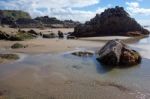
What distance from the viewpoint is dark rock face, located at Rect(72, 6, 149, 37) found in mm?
45812

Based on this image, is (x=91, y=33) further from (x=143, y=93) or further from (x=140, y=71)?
(x=143, y=93)

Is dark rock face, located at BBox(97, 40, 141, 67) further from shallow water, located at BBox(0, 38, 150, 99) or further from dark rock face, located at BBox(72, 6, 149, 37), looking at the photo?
dark rock face, located at BBox(72, 6, 149, 37)

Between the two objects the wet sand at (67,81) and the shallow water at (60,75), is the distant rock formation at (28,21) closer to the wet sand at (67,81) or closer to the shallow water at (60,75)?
A: the shallow water at (60,75)

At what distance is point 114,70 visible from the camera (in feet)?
51.5

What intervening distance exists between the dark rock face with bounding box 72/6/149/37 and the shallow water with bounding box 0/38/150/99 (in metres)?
27.3

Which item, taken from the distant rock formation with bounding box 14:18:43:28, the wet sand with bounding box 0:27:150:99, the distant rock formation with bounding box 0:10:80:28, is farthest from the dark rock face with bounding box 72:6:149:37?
the distant rock formation with bounding box 14:18:43:28

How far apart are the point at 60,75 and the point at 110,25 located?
34.4m

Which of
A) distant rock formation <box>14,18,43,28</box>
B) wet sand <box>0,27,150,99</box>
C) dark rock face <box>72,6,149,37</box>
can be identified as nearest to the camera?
wet sand <box>0,27,150,99</box>

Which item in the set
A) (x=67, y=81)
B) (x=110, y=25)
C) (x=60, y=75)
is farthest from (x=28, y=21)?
(x=67, y=81)

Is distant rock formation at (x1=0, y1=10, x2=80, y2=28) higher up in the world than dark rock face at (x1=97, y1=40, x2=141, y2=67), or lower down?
higher up

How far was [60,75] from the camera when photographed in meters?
14.1

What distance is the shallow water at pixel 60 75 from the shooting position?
38.4ft

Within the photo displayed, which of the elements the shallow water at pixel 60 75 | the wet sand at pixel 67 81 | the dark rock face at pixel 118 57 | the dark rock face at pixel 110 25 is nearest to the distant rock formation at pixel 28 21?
the dark rock face at pixel 110 25

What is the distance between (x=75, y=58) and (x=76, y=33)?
2619 centimetres
